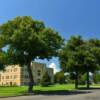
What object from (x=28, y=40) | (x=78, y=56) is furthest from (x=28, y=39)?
(x=78, y=56)

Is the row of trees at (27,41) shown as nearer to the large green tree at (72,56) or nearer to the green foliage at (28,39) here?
the green foliage at (28,39)

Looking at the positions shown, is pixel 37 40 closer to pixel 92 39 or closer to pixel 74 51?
pixel 74 51

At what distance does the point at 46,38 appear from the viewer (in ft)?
137

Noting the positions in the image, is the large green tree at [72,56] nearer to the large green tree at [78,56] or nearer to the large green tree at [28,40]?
the large green tree at [78,56]

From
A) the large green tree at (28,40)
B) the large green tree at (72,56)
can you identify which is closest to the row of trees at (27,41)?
the large green tree at (28,40)

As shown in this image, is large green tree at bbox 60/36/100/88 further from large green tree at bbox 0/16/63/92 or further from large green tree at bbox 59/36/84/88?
large green tree at bbox 0/16/63/92

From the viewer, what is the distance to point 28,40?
40.2 metres

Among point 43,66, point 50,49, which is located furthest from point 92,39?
point 43,66

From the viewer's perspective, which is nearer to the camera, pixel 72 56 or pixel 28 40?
pixel 28 40

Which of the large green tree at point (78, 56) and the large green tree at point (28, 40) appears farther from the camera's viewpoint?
the large green tree at point (78, 56)

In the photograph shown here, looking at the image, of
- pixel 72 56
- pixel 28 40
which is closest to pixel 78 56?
pixel 72 56

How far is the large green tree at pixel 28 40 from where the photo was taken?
40.2m

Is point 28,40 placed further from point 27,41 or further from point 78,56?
point 78,56

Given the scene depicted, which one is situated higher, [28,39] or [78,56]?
[28,39]
